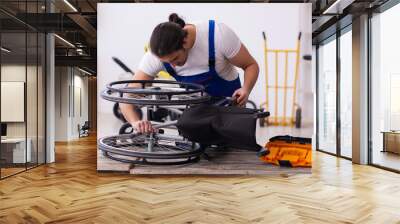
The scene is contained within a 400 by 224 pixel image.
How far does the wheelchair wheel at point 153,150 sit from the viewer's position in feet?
12.8

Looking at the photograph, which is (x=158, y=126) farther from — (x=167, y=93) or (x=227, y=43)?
(x=227, y=43)

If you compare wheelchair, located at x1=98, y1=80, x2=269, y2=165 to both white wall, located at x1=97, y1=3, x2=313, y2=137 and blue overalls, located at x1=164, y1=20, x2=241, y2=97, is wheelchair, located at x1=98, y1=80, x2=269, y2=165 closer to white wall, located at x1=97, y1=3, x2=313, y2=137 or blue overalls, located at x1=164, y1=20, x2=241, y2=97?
blue overalls, located at x1=164, y1=20, x2=241, y2=97

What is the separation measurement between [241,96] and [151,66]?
37.9 inches

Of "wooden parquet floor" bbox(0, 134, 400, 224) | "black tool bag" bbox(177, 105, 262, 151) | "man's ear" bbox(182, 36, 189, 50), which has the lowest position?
"wooden parquet floor" bbox(0, 134, 400, 224)

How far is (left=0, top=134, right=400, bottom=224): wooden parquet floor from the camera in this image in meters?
3.25

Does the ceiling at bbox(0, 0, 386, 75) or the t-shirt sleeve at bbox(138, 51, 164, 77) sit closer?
the t-shirt sleeve at bbox(138, 51, 164, 77)

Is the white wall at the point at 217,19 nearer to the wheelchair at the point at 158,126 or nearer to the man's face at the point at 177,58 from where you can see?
the wheelchair at the point at 158,126

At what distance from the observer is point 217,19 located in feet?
16.1

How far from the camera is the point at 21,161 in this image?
560 centimetres

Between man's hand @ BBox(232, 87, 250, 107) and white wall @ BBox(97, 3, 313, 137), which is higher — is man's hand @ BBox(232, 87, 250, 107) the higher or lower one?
the lower one

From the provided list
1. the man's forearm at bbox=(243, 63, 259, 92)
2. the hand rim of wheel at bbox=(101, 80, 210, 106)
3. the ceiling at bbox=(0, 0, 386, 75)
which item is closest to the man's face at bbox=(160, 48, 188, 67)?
the hand rim of wheel at bbox=(101, 80, 210, 106)

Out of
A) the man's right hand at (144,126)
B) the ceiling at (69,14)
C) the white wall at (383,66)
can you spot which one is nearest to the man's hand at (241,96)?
the man's right hand at (144,126)

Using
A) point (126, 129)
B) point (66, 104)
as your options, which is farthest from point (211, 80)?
point (66, 104)

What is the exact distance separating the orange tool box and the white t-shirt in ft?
4.24
